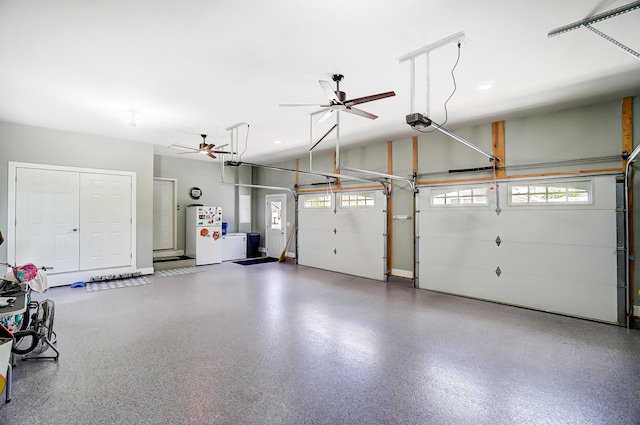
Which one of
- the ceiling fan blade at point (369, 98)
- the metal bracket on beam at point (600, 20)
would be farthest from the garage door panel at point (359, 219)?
the metal bracket on beam at point (600, 20)

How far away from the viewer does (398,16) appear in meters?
2.34

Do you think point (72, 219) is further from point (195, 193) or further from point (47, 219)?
point (195, 193)

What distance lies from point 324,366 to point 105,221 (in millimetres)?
5861

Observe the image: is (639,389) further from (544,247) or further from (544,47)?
(544,47)

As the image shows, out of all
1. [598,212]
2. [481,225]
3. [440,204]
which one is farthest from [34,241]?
[598,212]

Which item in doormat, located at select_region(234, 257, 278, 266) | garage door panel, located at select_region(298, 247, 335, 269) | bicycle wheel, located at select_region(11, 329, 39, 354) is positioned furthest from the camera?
doormat, located at select_region(234, 257, 278, 266)

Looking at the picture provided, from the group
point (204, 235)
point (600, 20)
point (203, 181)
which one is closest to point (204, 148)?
point (204, 235)

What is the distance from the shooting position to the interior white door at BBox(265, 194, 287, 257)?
29.2ft

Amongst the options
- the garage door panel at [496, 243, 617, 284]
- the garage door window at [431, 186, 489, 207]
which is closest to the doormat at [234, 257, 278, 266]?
the garage door window at [431, 186, 489, 207]

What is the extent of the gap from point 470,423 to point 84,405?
284 centimetres

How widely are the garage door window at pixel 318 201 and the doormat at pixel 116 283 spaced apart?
4.12 m

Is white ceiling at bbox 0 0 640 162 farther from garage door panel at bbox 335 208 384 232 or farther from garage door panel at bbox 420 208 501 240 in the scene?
garage door panel at bbox 335 208 384 232

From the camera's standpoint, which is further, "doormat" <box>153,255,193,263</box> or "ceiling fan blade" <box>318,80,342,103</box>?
"doormat" <box>153,255,193,263</box>

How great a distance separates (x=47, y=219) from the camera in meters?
5.61
